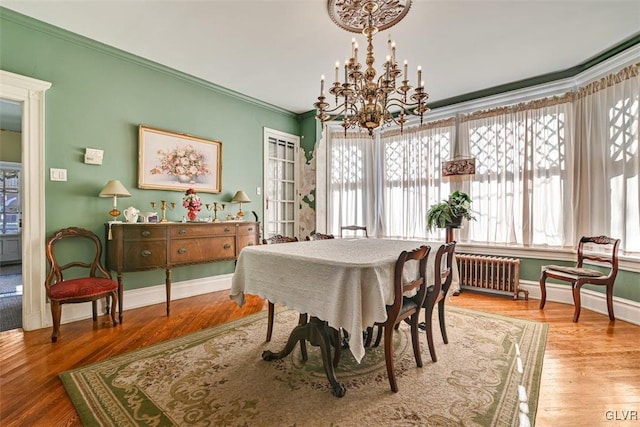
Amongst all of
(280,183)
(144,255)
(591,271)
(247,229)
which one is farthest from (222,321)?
(591,271)

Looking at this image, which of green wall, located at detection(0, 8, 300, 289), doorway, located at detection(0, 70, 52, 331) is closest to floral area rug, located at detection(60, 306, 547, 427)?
doorway, located at detection(0, 70, 52, 331)

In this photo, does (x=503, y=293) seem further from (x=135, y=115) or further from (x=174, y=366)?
(x=135, y=115)

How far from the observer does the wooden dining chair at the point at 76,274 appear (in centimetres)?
257

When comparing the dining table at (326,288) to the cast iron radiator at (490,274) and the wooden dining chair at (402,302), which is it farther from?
the cast iron radiator at (490,274)

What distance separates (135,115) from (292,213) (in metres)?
2.79

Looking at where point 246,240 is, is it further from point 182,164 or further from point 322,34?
point 322,34

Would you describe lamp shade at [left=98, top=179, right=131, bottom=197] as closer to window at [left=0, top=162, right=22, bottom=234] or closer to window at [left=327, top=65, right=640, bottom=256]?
window at [left=327, top=65, right=640, bottom=256]

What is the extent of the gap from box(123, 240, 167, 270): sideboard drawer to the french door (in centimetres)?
186

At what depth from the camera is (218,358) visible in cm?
225

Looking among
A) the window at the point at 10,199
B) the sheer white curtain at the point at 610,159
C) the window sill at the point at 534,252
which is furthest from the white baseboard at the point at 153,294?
the window at the point at 10,199

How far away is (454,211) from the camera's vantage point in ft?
13.4

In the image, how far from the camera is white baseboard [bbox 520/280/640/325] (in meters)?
3.08

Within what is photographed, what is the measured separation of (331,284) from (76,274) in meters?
2.83

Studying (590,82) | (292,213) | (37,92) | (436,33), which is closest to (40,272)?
(37,92)
